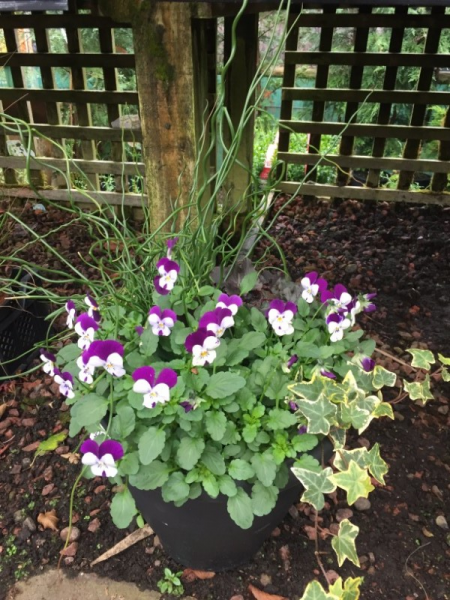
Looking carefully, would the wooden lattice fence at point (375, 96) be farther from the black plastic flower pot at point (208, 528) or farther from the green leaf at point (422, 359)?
the black plastic flower pot at point (208, 528)

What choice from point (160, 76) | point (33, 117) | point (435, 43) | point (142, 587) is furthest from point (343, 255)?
→ point (33, 117)

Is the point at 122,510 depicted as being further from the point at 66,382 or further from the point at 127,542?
the point at 127,542

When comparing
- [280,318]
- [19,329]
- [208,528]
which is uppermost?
[280,318]

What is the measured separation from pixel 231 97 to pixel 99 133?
1015 mm

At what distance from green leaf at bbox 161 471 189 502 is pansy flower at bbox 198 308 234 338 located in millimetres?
317

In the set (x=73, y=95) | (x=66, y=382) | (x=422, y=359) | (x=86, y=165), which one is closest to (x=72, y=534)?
(x=66, y=382)

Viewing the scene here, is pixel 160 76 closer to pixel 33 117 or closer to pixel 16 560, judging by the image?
pixel 16 560

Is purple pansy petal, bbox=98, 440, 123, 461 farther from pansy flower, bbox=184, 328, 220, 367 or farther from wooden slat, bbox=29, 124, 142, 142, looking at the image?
wooden slat, bbox=29, 124, 142, 142

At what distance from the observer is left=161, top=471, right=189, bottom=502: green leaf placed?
3.67ft

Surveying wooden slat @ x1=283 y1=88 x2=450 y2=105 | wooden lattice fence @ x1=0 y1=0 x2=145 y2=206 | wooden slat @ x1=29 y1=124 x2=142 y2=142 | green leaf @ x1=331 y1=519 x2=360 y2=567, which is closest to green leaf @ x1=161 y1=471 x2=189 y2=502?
green leaf @ x1=331 y1=519 x2=360 y2=567

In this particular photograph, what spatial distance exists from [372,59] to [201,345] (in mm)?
2606

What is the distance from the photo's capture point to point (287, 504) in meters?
1.35

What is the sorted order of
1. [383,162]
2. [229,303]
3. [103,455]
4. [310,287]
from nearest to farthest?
1. [103,455]
2. [229,303]
3. [310,287]
4. [383,162]

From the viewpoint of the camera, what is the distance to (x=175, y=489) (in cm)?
112
